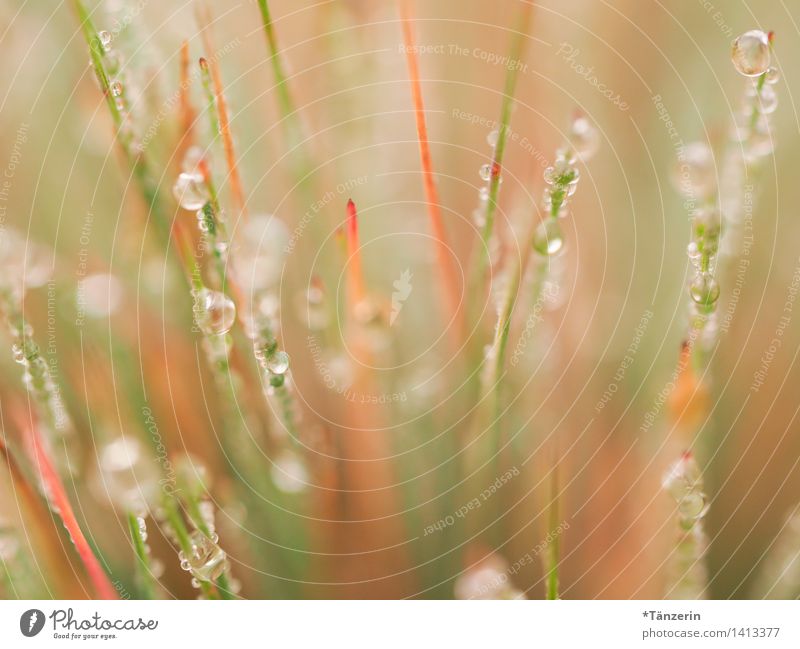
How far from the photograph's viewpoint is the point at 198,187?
13.2 inches

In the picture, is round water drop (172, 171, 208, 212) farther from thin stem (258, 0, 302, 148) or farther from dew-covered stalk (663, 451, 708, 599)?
dew-covered stalk (663, 451, 708, 599)

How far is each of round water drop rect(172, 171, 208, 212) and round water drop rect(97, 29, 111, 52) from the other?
82mm

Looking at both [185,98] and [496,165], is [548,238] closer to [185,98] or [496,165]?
[496,165]

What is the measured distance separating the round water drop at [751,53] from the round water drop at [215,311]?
30 cm

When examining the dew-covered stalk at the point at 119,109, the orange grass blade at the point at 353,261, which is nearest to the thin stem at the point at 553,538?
the orange grass blade at the point at 353,261

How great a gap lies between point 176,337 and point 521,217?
0.63ft

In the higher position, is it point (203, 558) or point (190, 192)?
point (190, 192)

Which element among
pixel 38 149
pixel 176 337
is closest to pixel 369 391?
pixel 176 337

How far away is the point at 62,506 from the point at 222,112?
8.7 inches

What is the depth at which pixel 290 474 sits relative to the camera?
342mm

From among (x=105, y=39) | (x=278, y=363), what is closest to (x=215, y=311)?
(x=278, y=363)

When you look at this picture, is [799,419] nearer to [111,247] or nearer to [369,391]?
[369,391]
